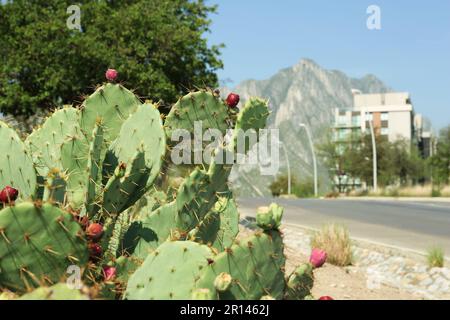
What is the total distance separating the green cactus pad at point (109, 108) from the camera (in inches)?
145

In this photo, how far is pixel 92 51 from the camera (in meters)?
19.0

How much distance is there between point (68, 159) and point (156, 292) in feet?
4.22

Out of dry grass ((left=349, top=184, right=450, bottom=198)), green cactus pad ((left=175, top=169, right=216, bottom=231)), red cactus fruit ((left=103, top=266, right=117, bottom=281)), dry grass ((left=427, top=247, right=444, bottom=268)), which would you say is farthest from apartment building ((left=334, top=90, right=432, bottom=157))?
red cactus fruit ((left=103, top=266, right=117, bottom=281))

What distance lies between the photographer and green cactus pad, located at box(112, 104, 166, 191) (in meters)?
3.44

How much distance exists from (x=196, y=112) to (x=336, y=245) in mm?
6780

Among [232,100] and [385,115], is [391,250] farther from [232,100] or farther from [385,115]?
[385,115]

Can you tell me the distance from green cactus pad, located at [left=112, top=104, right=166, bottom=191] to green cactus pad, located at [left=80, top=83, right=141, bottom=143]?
0.86 ft

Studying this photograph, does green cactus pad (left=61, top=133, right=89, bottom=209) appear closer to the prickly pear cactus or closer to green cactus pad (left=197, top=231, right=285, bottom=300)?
the prickly pear cactus

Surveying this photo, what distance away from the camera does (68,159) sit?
3531 millimetres

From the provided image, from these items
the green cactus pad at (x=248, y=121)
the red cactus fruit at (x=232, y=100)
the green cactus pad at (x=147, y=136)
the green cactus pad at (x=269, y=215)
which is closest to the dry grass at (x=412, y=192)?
the red cactus fruit at (x=232, y=100)

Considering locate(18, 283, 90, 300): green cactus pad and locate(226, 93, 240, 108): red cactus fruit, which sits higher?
locate(226, 93, 240, 108): red cactus fruit

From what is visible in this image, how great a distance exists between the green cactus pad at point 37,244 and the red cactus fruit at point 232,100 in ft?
4.66

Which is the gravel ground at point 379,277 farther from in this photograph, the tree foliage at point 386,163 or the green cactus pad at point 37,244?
the tree foliage at point 386,163

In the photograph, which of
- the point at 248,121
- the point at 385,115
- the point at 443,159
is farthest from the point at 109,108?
the point at 385,115
